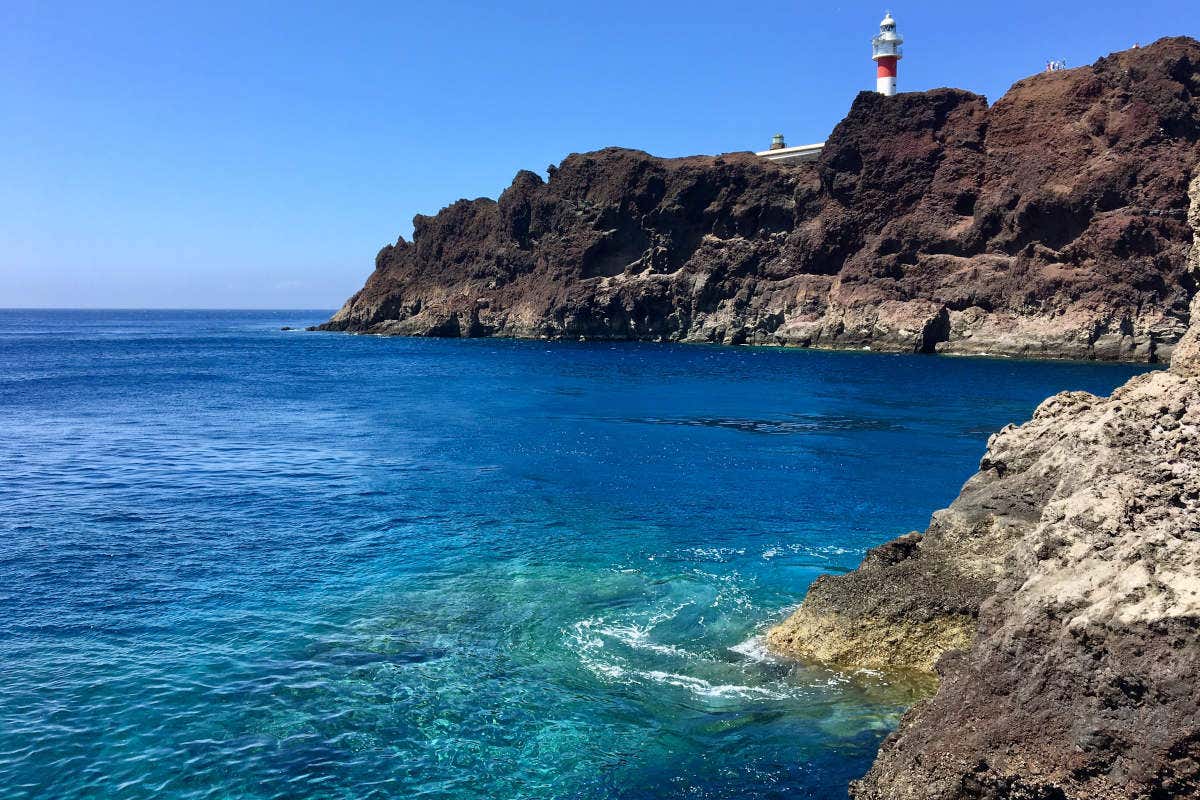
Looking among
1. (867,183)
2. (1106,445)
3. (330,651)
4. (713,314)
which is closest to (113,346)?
(713,314)

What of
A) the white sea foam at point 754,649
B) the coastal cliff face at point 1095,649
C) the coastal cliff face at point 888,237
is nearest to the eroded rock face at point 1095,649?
the coastal cliff face at point 1095,649

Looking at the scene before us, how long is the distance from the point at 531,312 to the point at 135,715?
365 ft

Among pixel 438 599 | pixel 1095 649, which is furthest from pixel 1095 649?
pixel 438 599

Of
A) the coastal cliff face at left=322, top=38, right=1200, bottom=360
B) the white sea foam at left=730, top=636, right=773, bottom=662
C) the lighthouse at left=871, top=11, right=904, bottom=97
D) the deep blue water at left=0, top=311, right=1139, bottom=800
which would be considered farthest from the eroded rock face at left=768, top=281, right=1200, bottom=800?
the lighthouse at left=871, top=11, right=904, bottom=97

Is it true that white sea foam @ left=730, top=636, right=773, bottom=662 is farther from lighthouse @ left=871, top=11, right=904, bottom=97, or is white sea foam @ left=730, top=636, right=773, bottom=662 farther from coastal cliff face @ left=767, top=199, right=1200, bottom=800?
lighthouse @ left=871, top=11, right=904, bottom=97

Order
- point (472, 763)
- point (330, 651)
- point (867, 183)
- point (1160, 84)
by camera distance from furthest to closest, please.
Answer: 1. point (867, 183)
2. point (1160, 84)
3. point (330, 651)
4. point (472, 763)

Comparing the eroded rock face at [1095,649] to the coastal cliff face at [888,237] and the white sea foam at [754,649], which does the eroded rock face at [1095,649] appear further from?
the coastal cliff face at [888,237]

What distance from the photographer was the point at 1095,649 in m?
6.68

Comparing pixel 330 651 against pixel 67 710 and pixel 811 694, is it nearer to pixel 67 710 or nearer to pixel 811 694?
pixel 67 710

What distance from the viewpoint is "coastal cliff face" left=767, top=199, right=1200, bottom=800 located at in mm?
6281

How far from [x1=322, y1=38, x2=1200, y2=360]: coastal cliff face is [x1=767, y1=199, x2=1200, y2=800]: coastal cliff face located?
7267 cm

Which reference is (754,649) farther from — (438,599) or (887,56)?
(887,56)

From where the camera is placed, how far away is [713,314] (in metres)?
108

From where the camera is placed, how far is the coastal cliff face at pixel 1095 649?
6281 mm
